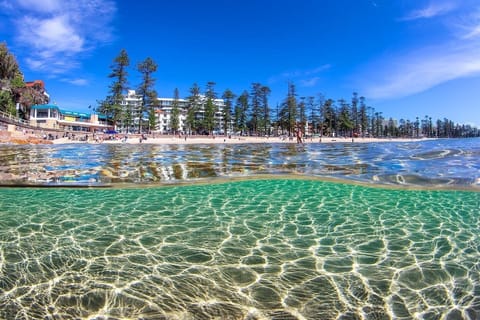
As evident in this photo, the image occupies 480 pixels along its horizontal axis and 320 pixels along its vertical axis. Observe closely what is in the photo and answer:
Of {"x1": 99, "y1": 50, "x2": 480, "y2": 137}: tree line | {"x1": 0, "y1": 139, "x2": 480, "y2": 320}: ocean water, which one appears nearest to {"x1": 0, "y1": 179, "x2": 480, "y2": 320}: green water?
{"x1": 0, "y1": 139, "x2": 480, "y2": 320}: ocean water

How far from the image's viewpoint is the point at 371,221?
5195mm

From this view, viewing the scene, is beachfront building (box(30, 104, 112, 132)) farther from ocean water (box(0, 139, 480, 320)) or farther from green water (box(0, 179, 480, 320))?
green water (box(0, 179, 480, 320))

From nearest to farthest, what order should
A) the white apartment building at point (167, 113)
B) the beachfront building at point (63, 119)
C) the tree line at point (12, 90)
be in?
1. the tree line at point (12, 90)
2. the beachfront building at point (63, 119)
3. the white apartment building at point (167, 113)

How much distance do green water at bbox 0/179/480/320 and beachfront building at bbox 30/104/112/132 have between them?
2143 inches

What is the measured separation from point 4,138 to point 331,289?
36665 millimetres

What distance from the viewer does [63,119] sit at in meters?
64.6

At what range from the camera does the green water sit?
2.61 meters

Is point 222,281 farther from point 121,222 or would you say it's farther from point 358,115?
point 358,115

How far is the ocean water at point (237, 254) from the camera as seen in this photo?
8.61 feet

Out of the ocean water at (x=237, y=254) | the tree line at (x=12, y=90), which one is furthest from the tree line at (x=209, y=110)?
the ocean water at (x=237, y=254)

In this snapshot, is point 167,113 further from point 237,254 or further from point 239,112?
point 237,254

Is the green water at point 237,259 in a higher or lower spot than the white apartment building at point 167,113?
lower

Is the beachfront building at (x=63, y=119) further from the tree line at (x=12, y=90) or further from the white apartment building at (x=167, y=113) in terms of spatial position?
the white apartment building at (x=167, y=113)

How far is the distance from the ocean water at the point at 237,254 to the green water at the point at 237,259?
0.06 feet
